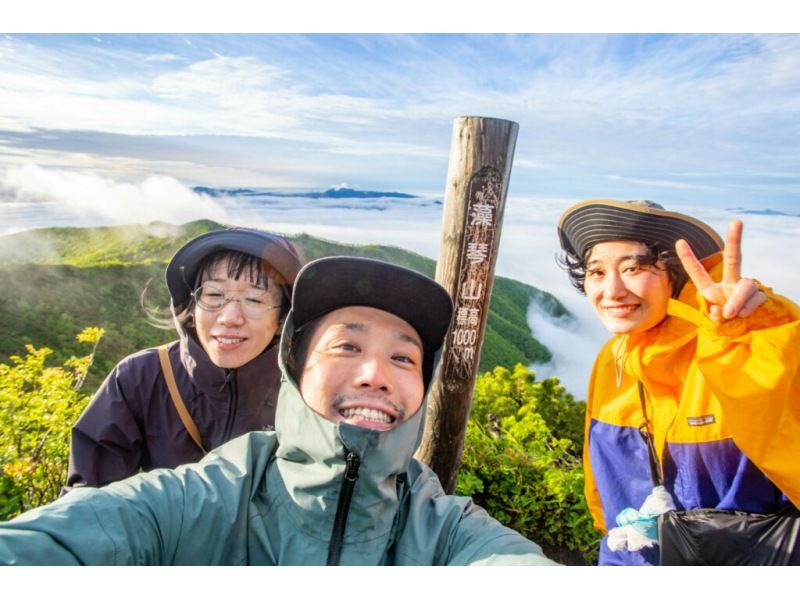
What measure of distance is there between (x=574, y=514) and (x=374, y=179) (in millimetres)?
2034

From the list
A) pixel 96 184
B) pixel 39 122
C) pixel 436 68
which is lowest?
pixel 96 184

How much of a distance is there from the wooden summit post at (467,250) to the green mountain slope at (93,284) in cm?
Answer: 32

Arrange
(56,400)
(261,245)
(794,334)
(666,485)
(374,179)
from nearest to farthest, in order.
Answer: (794,334) → (666,485) → (261,245) → (56,400) → (374,179)

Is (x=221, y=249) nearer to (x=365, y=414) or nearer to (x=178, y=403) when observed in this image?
(x=178, y=403)

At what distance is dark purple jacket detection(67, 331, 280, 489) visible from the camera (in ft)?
8.41

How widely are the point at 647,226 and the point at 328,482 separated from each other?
5.39 feet

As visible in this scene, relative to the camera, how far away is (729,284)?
2152 mm

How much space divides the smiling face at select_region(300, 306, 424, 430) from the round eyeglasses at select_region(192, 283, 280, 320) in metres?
0.47

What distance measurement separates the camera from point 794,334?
2072 millimetres

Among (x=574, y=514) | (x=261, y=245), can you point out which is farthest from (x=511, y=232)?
(x=574, y=514)

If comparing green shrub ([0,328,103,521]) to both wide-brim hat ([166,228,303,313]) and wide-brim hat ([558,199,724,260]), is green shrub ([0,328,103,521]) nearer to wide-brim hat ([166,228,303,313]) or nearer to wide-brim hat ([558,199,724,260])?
wide-brim hat ([166,228,303,313])

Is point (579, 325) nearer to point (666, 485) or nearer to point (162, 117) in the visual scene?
point (666, 485)

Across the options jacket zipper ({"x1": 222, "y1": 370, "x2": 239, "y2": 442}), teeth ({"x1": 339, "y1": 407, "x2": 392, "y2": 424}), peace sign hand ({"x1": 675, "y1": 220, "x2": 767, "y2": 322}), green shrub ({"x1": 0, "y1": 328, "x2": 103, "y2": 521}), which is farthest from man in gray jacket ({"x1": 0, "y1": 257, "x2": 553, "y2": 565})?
green shrub ({"x1": 0, "y1": 328, "x2": 103, "y2": 521})

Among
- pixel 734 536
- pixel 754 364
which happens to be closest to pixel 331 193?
pixel 754 364
